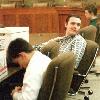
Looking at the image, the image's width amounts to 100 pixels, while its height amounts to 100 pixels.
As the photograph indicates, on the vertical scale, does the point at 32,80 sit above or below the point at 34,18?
above

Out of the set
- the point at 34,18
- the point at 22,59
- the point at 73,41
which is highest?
the point at 22,59

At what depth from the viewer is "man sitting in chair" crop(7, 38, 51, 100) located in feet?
6.68

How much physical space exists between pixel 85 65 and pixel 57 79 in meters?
1.53

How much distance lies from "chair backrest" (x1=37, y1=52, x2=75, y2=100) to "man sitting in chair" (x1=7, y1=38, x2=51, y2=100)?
6 cm

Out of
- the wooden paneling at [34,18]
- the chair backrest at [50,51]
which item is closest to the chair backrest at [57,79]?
the chair backrest at [50,51]

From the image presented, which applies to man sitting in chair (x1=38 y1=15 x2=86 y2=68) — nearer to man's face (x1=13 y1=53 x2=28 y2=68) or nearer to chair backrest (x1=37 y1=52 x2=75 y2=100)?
man's face (x1=13 y1=53 x2=28 y2=68)

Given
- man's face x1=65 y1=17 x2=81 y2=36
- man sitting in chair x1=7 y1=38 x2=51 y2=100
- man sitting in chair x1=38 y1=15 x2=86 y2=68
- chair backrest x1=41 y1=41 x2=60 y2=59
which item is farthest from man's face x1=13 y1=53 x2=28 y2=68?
man's face x1=65 y1=17 x2=81 y2=36

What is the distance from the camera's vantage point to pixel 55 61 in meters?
1.99

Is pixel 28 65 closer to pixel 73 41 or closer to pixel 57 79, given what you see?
pixel 57 79

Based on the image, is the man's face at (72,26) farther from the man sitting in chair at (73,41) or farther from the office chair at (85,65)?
the office chair at (85,65)

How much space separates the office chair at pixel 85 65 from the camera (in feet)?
11.0

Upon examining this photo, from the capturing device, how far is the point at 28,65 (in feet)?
6.93

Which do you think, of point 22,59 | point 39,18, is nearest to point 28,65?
point 22,59

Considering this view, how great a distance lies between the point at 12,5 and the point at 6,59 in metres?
7.98
